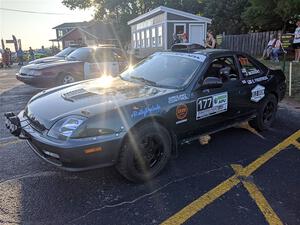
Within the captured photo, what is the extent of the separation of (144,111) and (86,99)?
733 mm

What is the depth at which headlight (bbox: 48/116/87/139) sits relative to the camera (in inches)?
132

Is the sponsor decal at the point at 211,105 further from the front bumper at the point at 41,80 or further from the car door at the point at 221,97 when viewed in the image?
the front bumper at the point at 41,80

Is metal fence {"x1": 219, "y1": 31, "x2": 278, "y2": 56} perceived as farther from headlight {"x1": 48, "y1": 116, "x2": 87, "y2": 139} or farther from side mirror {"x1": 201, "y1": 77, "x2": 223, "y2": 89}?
headlight {"x1": 48, "y1": 116, "x2": 87, "y2": 139}

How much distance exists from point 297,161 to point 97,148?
281cm

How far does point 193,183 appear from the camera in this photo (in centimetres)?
381

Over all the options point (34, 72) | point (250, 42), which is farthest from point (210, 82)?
point (250, 42)

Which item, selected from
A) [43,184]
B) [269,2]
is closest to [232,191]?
[43,184]

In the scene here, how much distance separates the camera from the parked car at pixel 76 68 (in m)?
9.50

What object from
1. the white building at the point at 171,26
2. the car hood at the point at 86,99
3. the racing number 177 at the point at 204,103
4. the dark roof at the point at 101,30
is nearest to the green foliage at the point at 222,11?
the dark roof at the point at 101,30

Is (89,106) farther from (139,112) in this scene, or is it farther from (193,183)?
(193,183)

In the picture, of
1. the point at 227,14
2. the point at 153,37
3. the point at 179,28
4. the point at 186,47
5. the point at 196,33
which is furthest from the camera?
the point at 227,14

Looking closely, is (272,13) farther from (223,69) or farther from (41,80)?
(223,69)

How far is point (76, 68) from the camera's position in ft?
32.7

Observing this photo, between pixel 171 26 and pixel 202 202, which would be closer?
pixel 202 202
